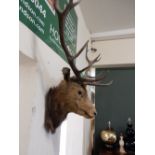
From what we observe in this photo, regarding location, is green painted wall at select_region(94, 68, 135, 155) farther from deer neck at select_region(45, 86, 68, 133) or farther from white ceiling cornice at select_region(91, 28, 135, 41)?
deer neck at select_region(45, 86, 68, 133)

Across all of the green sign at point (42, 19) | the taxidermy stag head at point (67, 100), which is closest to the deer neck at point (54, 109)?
the taxidermy stag head at point (67, 100)

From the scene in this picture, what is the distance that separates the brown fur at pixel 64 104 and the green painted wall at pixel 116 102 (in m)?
1.94

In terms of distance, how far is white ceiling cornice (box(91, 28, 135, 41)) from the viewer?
2.90 metres

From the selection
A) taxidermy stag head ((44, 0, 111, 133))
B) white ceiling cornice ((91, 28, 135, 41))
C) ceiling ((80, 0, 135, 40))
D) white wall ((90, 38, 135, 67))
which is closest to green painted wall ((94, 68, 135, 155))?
white wall ((90, 38, 135, 67))

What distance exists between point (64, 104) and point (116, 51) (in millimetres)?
2009

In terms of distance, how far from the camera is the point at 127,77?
320cm

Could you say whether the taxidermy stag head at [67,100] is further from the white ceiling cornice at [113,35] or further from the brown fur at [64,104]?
the white ceiling cornice at [113,35]

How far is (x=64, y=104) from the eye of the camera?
1.19m

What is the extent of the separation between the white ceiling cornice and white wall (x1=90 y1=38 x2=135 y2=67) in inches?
2.4

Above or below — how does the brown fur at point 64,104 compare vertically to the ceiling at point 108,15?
below

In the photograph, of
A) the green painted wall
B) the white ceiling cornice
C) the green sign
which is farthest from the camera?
the green painted wall

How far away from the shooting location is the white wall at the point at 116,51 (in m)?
2.94

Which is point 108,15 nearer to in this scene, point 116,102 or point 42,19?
point 116,102
